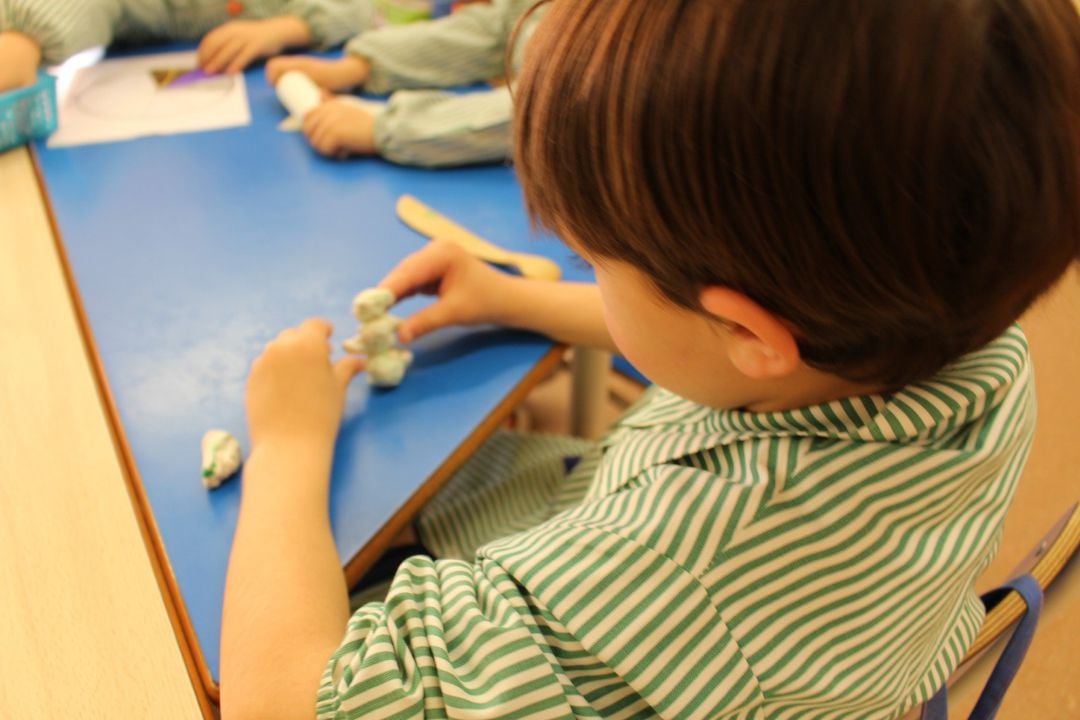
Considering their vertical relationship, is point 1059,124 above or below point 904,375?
above

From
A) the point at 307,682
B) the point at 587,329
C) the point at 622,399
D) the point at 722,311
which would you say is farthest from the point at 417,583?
the point at 622,399

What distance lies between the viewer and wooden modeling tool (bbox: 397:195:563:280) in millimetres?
747

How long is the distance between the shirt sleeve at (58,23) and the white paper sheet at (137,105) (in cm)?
4

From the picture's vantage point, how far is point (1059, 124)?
0.31 metres

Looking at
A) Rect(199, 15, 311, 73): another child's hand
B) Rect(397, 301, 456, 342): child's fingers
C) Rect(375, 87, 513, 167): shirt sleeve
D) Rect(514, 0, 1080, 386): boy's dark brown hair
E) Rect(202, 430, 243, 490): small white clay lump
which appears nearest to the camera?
Rect(514, 0, 1080, 386): boy's dark brown hair

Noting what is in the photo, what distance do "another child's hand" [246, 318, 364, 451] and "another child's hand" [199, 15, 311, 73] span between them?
25.3 inches

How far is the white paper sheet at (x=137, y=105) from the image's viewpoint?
948 millimetres

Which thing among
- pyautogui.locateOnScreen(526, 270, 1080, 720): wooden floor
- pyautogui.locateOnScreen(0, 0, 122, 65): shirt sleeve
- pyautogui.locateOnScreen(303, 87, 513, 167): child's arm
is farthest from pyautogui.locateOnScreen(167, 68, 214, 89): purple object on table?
pyautogui.locateOnScreen(526, 270, 1080, 720): wooden floor

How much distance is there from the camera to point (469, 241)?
771 millimetres

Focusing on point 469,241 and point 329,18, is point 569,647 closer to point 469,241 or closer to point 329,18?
point 469,241

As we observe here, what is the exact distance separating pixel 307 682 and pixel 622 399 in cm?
113

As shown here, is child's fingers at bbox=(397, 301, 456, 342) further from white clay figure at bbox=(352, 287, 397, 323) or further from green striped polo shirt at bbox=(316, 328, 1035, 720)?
green striped polo shirt at bbox=(316, 328, 1035, 720)

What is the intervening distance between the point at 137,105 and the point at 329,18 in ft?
1.05

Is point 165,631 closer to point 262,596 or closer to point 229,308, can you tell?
point 262,596
